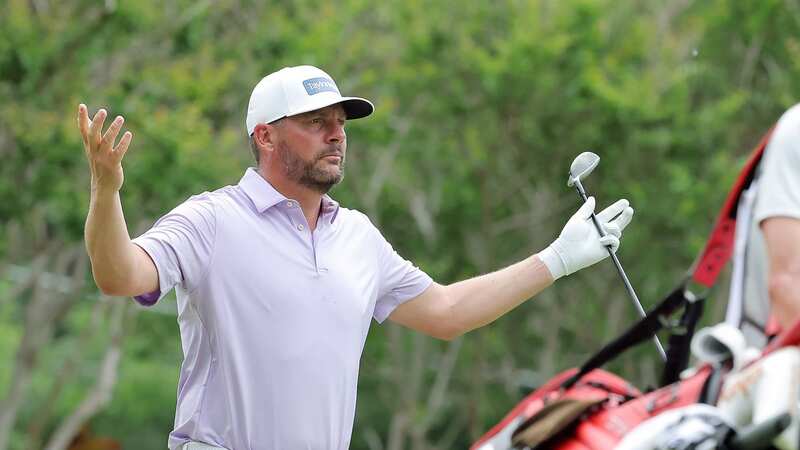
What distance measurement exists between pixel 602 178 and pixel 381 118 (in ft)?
12.8

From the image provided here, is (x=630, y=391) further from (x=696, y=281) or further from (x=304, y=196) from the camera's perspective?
(x=304, y=196)

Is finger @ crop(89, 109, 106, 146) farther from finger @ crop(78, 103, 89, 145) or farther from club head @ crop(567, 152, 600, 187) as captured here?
club head @ crop(567, 152, 600, 187)

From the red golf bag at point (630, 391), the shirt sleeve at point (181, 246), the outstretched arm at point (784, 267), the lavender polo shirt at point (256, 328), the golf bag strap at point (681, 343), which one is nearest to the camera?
the outstretched arm at point (784, 267)

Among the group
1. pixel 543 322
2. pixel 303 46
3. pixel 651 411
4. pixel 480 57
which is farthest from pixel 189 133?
pixel 651 411

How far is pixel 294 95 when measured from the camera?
5754 millimetres

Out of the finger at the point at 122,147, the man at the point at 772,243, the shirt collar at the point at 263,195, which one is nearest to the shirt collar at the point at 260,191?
the shirt collar at the point at 263,195

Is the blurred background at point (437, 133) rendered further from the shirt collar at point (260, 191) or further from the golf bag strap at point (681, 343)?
the golf bag strap at point (681, 343)

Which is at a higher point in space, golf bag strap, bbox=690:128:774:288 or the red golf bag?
golf bag strap, bbox=690:128:774:288

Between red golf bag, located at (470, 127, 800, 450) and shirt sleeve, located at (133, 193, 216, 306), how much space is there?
108cm

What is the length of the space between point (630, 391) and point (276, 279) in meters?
1.20

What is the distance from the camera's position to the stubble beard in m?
5.71

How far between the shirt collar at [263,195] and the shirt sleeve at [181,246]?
0.57 ft

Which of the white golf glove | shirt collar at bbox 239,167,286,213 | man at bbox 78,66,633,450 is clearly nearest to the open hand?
man at bbox 78,66,633,450

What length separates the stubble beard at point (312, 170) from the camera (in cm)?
571
